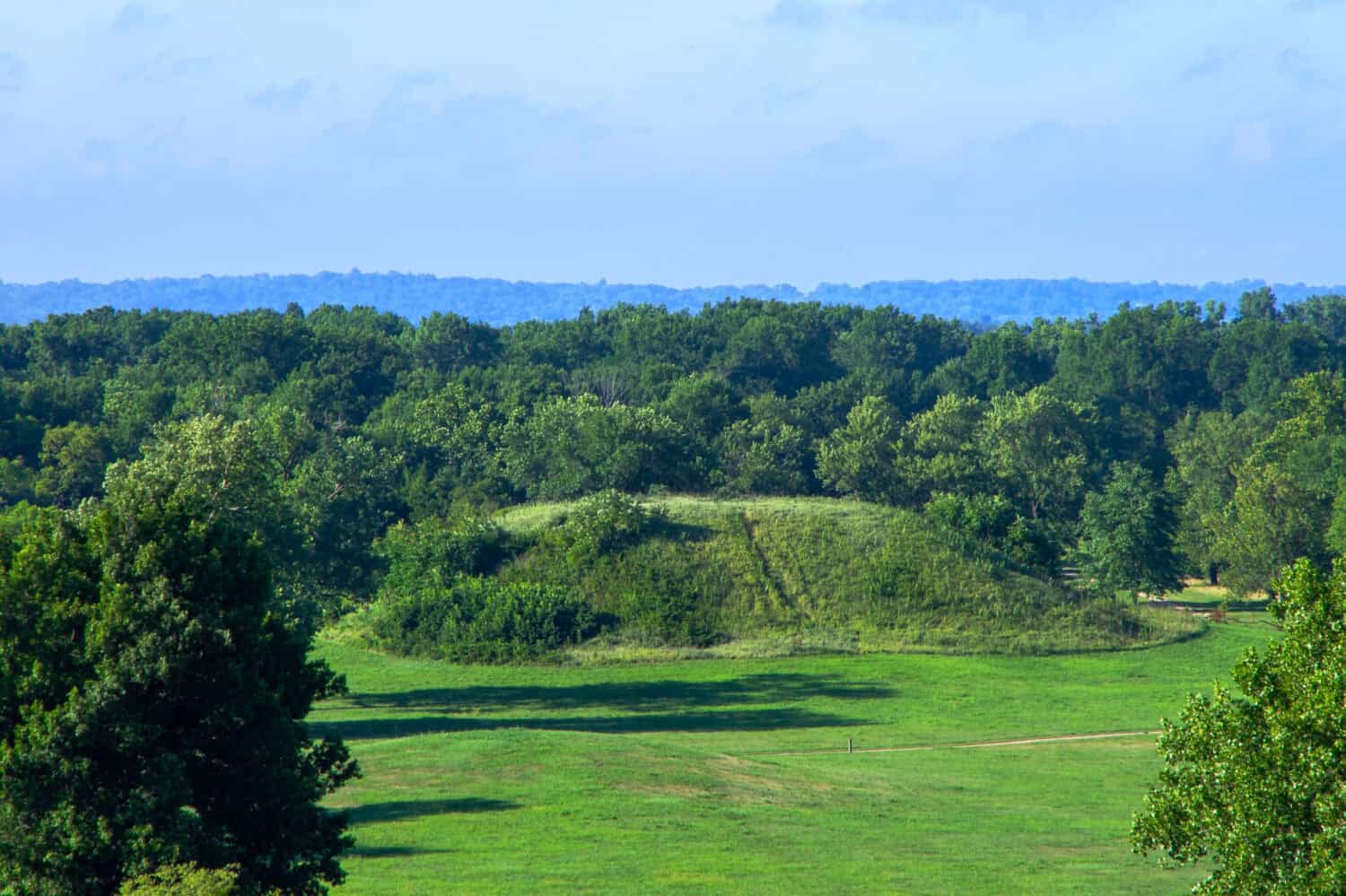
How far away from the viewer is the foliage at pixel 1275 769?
2723 cm

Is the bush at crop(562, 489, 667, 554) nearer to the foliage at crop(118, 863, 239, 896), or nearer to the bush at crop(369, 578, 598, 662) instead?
the bush at crop(369, 578, 598, 662)

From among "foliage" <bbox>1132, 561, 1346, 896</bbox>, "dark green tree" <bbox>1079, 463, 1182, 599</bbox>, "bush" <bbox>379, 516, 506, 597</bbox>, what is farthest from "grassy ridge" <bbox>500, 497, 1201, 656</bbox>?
"foliage" <bbox>1132, 561, 1346, 896</bbox>

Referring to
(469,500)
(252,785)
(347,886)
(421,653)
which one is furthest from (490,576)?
(252,785)

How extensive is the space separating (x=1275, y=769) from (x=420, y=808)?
29081 mm

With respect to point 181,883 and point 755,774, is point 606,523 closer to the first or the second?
point 755,774

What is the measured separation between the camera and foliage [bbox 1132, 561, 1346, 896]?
89.4 ft

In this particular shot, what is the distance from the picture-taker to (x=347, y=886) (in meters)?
38.6

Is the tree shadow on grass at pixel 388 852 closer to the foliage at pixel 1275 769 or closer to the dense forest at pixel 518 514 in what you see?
the dense forest at pixel 518 514

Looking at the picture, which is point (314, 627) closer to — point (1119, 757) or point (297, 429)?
point (297, 429)

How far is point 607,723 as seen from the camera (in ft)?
227

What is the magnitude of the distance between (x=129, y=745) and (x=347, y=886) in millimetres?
10208

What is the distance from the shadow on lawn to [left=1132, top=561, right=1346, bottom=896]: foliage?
43.3m

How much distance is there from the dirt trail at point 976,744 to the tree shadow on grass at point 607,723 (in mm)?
5098

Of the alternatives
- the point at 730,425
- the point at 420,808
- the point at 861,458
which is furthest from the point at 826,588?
the point at 730,425
